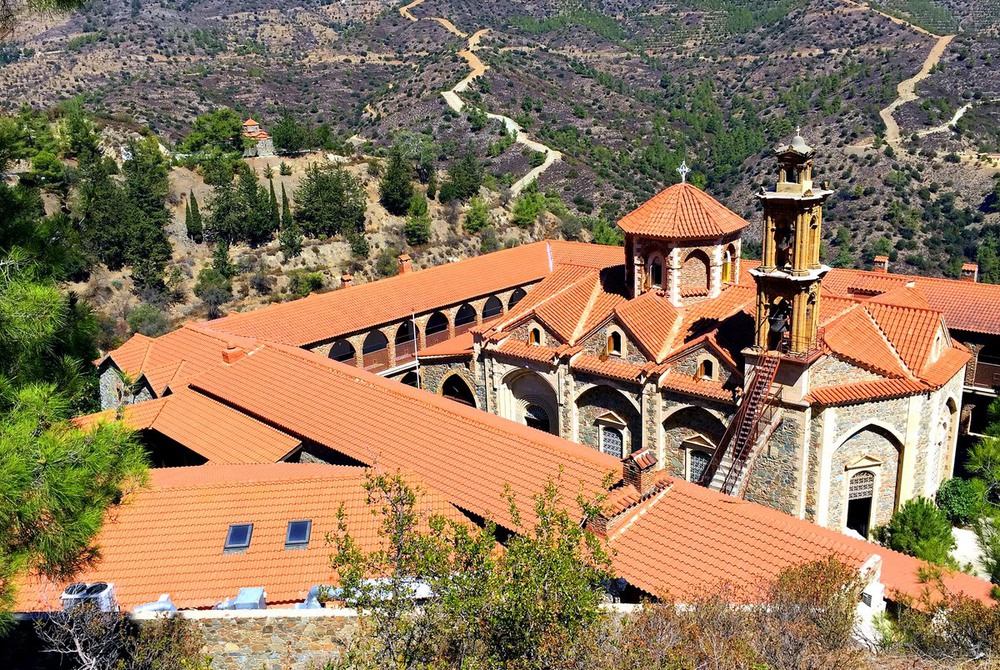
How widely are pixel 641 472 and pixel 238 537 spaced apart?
290 inches

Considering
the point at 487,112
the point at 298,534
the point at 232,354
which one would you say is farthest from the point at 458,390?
the point at 487,112

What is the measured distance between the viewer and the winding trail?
71188 millimetres

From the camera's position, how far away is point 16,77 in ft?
287

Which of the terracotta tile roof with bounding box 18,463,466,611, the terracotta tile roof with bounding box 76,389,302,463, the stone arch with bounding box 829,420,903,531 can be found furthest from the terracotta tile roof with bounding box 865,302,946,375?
the terracotta tile roof with bounding box 76,389,302,463

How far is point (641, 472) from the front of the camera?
14.5 meters

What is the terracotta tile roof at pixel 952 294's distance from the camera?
1012 inches

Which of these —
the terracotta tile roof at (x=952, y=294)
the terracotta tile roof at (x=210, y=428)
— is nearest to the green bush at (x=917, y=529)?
the terracotta tile roof at (x=952, y=294)

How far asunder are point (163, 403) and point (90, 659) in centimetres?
1270

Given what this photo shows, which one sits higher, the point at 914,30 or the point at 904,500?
the point at 914,30

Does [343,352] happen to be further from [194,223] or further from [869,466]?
[194,223]

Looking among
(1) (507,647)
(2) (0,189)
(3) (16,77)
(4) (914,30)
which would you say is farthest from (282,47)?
(1) (507,647)

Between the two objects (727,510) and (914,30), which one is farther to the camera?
(914,30)

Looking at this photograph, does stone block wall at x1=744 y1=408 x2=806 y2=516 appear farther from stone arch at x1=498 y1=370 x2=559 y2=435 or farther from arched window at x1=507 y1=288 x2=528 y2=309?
arched window at x1=507 y1=288 x2=528 y2=309

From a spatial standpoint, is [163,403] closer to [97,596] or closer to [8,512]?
[97,596]
